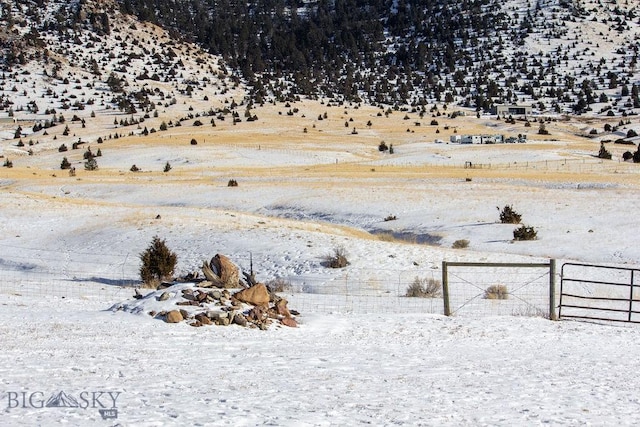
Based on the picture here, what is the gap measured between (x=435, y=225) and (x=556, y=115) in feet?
236

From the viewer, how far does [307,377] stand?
10.4 metres

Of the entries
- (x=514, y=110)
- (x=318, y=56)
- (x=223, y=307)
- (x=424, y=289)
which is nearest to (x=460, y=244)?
(x=424, y=289)

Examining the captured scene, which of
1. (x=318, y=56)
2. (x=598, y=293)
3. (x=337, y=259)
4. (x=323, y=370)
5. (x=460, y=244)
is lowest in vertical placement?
(x=598, y=293)

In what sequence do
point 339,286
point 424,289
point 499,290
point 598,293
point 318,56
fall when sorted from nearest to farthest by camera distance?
point 499,290
point 598,293
point 424,289
point 339,286
point 318,56

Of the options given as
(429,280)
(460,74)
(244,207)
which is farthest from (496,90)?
(429,280)

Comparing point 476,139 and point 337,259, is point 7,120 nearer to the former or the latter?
point 476,139

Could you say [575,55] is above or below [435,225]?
above

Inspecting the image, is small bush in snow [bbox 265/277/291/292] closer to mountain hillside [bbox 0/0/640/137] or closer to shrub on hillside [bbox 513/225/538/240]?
shrub on hillside [bbox 513/225/538/240]

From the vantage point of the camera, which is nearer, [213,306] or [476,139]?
[213,306]

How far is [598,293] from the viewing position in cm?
A: 2066

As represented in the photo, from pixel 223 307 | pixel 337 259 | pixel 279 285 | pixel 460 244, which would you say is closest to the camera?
pixel 223 307

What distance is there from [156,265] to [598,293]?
12992 mm

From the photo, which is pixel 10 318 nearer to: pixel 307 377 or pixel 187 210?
pixel 307 377

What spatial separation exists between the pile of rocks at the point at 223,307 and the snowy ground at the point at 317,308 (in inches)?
15.2
